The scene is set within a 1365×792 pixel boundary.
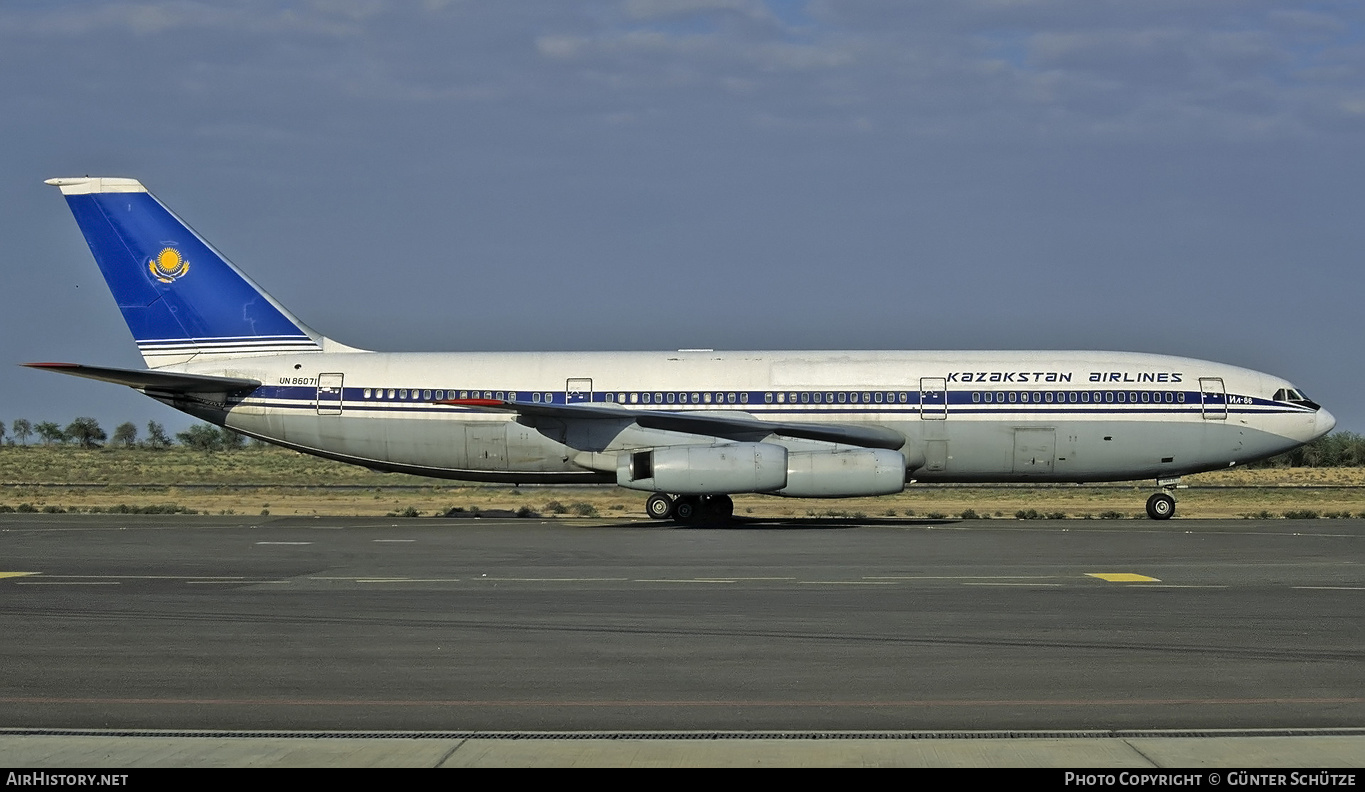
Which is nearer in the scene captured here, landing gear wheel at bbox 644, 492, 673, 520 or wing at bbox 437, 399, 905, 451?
wing at bbox 437, 399, 905, 451

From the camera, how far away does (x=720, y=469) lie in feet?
94.9

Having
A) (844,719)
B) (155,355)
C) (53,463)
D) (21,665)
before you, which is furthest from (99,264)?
(53,463)

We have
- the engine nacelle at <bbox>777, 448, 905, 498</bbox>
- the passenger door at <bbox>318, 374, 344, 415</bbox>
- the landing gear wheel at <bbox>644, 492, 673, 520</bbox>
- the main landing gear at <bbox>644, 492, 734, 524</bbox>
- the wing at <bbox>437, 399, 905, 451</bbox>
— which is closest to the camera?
the engine nacelle at <bbox>777, 448, 905, 498</bbox>

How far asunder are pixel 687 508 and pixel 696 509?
204 mm

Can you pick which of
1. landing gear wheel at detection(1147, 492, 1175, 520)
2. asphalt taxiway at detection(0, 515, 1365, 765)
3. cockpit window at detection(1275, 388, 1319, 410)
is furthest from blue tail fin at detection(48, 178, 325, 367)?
cockpit window at detection(1275, 388, 1319, 410)

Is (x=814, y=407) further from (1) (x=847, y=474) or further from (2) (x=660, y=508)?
(2) (x=660, y=508)

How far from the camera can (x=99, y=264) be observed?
3322cm

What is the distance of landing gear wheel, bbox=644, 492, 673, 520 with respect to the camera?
31047 millimetres

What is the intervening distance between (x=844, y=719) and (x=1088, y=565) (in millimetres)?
11372

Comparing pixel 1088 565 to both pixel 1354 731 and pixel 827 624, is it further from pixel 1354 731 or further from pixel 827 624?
pixel 1354 731

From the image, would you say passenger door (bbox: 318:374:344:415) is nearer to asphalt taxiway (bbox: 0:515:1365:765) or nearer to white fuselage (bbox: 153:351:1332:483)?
white fuselage (bbox: 153:351:1332:483)

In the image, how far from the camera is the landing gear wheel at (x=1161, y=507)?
3128 centimetres

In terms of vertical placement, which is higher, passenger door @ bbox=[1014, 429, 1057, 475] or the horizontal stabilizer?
the horizontal stabilizer

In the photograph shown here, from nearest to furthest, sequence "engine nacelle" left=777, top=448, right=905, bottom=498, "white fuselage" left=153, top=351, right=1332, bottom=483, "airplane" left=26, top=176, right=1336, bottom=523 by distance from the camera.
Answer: "engine nacelle" left=777, top=448, right=905, bottom=498
"airplane" left=26, top=176, right=1336, bottom=523
"white fuselage" left=153, top=351, right=1332, bottom=483
